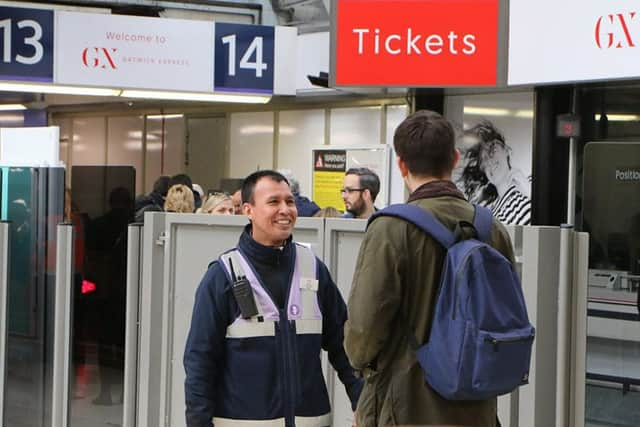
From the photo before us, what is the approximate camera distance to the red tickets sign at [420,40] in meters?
8.46

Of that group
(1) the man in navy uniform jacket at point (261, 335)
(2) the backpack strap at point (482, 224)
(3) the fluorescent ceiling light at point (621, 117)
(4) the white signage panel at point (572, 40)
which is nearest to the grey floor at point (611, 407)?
(1) the man in navy uniform jacket at point (261, 335)

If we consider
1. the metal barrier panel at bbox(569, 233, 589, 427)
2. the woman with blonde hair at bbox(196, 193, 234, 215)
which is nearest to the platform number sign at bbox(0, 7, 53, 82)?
the woman with blonde hair at bbox(196, 193, 234, 215)

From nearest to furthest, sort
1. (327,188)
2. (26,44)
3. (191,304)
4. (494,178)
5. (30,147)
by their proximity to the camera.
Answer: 1. (191,304)
2. (30,147)
3. (26,44)
4. (494,178)
5. (327,188)

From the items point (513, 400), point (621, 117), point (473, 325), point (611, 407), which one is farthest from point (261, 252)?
point (621, 117)

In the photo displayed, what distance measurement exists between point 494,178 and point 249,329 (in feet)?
26.2

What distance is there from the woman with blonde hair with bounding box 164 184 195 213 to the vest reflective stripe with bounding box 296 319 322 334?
12.8ft

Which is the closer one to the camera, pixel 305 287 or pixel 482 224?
pixel 482 224

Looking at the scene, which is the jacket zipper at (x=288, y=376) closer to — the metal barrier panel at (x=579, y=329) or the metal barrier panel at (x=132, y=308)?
the metal barrier panel at (x=579, y=329)

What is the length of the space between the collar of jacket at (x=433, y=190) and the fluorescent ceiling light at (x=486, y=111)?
8.11 m

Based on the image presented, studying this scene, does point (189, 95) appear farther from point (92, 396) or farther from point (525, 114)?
point (92, 396)

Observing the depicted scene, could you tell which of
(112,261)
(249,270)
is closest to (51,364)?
(112,261)

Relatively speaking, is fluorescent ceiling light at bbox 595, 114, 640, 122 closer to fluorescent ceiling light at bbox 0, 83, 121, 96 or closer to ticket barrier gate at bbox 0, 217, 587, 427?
fluorescent ceiling light at bbox 0, 83, 121, 96

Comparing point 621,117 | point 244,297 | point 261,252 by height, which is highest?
point 621,117

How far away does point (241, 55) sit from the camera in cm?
1127
